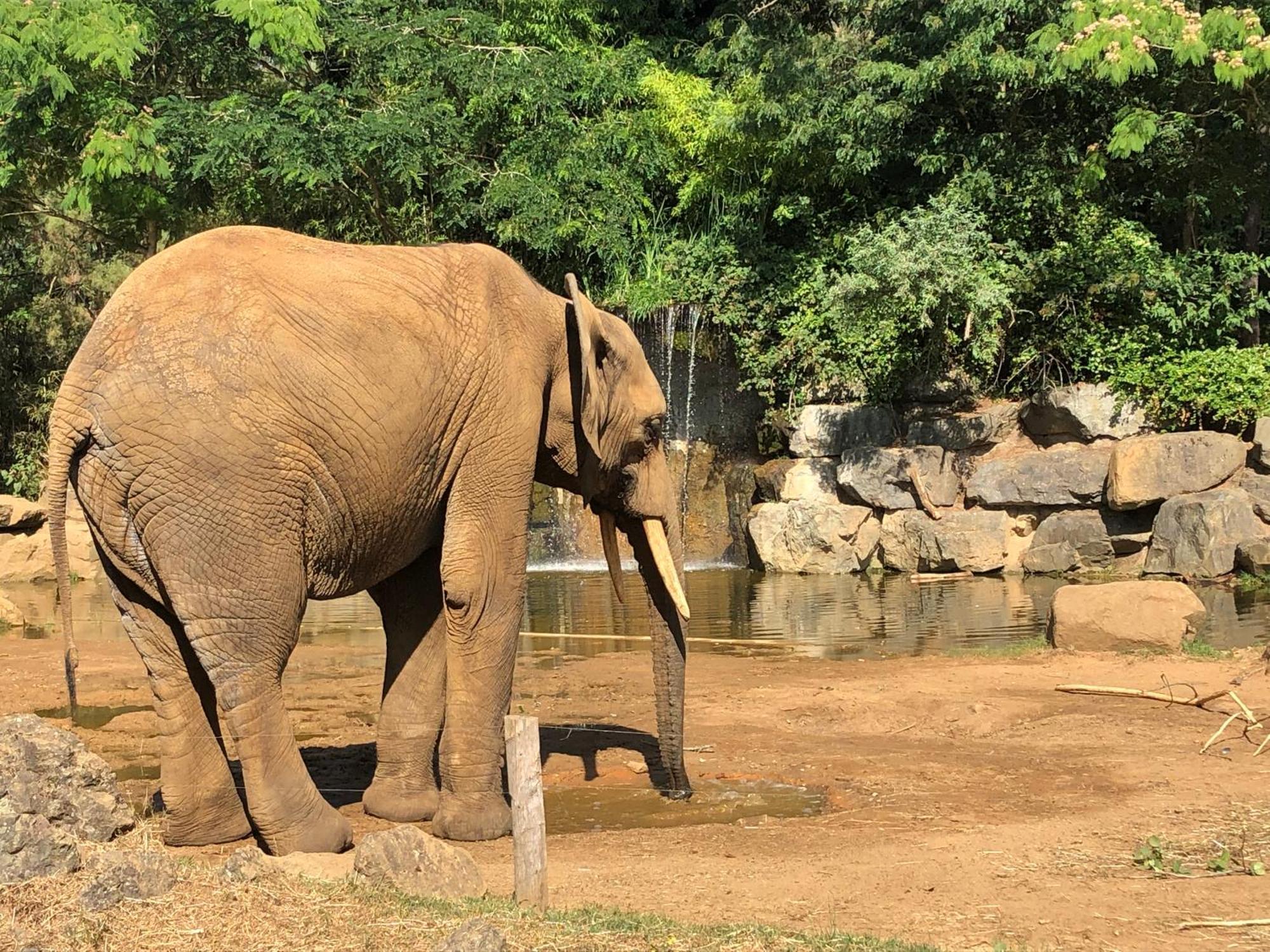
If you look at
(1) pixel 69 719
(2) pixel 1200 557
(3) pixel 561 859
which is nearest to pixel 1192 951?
(3) pixel 561 859

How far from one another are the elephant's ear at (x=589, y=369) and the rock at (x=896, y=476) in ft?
44.8

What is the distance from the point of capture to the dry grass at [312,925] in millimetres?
5000

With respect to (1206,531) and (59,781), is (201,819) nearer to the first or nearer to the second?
(59,781)

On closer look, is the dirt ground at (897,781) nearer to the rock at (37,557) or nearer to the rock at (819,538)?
the rock at (37,557)

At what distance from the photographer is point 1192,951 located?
523 centimetres

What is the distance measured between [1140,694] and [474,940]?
680 cm

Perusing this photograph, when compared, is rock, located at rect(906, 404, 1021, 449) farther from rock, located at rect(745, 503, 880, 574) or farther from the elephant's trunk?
the elephant's trunk

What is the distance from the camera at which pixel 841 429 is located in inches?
878

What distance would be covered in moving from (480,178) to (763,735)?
15591 mm

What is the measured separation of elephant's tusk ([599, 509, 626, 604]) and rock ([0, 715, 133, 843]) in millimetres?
3150

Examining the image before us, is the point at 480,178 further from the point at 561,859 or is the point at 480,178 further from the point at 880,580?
the point at 561,859

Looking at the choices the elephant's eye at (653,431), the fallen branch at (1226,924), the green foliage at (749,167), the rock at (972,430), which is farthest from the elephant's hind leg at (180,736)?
the rock at (972,430)

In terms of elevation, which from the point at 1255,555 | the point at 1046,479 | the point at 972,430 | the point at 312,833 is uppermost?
the point at 972,430

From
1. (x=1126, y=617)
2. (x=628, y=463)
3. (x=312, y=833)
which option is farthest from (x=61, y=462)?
(x=1126, y=617)
